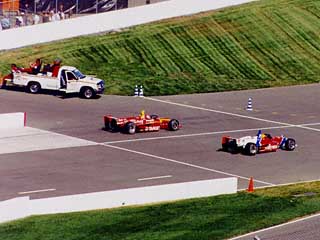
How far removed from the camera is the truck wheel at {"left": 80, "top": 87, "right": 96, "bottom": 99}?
59312 mm

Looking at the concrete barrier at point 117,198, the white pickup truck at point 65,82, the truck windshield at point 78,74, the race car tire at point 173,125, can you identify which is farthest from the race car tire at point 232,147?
the truck windshield at point 78,74

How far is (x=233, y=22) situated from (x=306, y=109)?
17.9 meters

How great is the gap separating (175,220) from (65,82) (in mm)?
25554

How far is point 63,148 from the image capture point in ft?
153

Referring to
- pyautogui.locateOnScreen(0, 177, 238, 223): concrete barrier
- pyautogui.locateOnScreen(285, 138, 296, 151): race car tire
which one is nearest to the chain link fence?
pyautogui.locateOnScreen(285, 138, 296, 151): race car tire

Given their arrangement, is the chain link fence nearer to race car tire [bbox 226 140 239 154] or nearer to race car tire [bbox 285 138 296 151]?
race car tire [bbox 226 140 239 154]

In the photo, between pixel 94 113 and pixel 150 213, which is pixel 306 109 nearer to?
pixel 94 113

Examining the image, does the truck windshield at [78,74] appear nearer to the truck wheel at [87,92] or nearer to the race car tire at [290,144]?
the truck wheel at [87,92]

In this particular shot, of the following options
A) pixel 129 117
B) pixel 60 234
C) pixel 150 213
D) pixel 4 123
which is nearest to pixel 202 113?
pixel 129 117

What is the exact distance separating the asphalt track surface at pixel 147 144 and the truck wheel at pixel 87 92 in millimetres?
392

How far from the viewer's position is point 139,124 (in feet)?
166

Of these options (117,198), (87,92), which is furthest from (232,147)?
(87,92)

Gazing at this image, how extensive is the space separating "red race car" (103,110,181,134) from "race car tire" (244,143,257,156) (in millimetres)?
5414

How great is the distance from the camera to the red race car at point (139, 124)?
50438 mm
